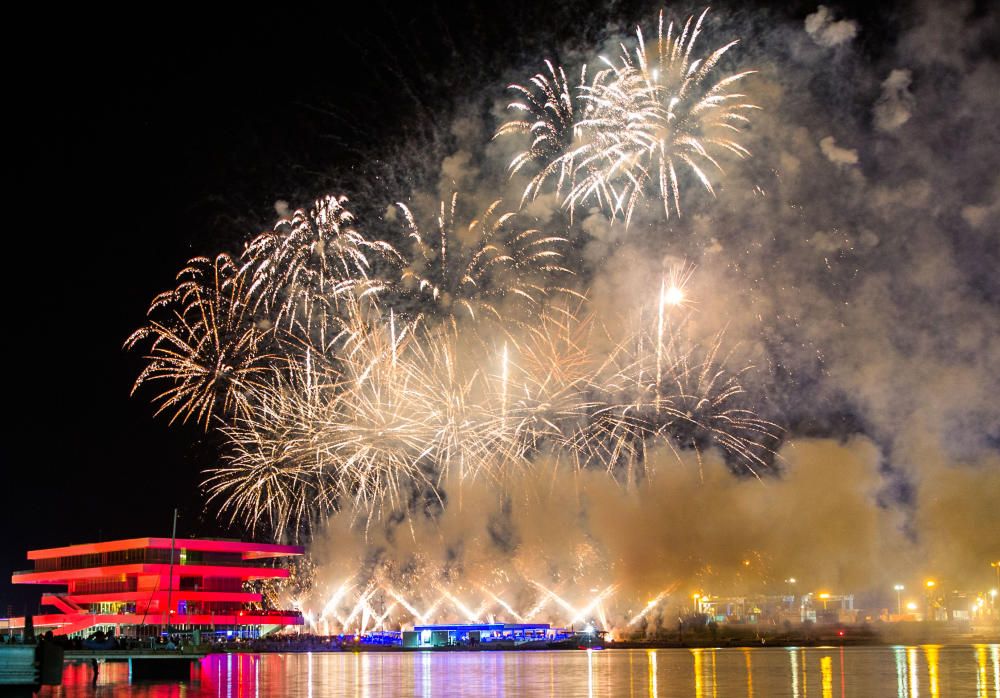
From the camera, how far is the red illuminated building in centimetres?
9344

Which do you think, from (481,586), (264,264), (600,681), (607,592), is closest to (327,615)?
(481,586)

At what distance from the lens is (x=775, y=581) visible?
85.5m

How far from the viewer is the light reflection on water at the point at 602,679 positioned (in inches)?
1120

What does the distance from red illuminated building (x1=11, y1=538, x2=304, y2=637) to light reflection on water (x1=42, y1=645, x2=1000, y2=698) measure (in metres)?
48.4

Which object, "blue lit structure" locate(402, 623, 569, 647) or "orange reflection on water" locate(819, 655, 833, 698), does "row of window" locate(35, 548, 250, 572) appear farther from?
"orange reflection on water" locate(819, 655, 833, 698)

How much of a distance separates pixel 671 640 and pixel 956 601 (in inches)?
1400

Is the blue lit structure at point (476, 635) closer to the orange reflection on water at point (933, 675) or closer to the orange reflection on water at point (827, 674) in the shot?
the orange reflection on water at point (827, 674)

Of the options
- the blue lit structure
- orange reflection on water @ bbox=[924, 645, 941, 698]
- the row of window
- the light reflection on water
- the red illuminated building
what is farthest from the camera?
the row of window

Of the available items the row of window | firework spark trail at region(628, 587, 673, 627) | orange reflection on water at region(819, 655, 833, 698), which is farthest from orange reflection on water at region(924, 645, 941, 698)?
the row of window

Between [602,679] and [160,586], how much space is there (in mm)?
70226

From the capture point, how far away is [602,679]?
34219 mm

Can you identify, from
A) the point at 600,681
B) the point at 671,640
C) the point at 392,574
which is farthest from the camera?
the point at 392,574

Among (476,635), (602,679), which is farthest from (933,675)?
(476,635)

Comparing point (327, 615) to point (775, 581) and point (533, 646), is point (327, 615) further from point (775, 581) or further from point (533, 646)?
point (775, 581)
